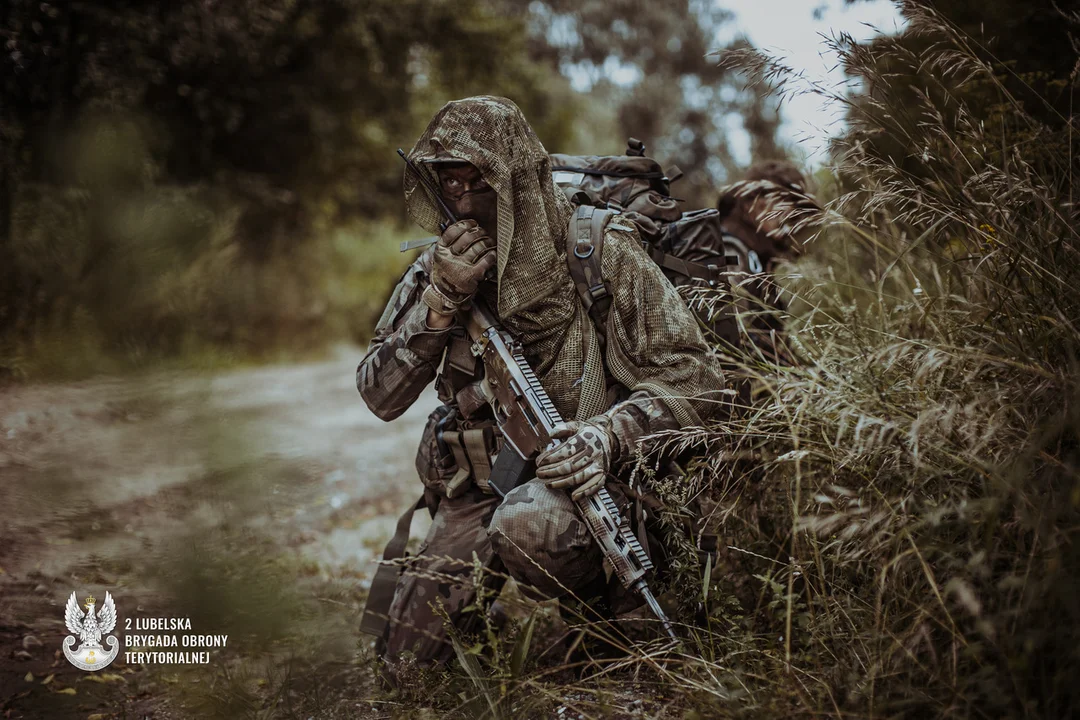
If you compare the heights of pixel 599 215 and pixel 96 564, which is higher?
pixel 599 215

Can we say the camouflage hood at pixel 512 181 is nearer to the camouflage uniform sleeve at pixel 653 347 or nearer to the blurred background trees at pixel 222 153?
the camouflage uniform sleeve at pixel 653 347

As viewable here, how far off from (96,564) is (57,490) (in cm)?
80

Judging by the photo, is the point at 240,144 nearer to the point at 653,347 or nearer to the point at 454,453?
→ the point at 454,453

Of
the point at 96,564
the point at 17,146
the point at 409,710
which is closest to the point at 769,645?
the point at 409,710

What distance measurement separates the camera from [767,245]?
4355mm

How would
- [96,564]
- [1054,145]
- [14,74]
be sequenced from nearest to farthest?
[1054,145], [96,564], [14,74]

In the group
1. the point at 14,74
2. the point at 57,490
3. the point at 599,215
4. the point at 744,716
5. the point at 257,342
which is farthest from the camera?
the point at 257,342

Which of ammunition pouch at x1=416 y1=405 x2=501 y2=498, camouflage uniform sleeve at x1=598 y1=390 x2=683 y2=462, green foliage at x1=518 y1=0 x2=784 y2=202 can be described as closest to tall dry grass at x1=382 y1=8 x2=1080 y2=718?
camouflage uniform sleeve at x1=598 y1=390 x2=683 y2=462

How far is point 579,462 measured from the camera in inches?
104

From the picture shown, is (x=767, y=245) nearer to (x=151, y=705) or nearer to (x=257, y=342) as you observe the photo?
(x=151, y=705)

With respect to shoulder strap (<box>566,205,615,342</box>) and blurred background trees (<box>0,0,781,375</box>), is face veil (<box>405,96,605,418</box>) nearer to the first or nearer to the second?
shoulder strap (<box>566,205,615,342</box>)

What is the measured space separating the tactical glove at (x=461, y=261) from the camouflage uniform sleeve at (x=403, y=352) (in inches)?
7.3

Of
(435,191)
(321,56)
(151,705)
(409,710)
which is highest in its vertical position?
(321,56)

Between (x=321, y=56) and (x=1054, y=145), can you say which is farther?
(x=321, y=56)
